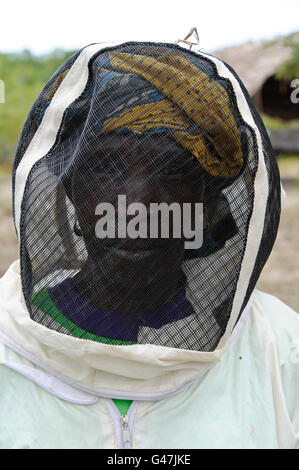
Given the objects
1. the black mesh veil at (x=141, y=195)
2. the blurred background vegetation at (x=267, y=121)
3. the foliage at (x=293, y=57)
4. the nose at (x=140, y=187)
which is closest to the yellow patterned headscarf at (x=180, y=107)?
the black mesh veil at (x=141, y=195)

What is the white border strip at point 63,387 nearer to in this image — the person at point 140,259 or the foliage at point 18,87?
the person at point 140,259

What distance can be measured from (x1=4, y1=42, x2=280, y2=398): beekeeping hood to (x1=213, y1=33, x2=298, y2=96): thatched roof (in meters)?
10.2

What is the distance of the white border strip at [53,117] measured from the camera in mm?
1627

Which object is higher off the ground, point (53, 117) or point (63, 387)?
point (53, 117)

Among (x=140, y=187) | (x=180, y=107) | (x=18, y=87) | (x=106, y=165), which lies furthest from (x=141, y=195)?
(x=18, y=87)

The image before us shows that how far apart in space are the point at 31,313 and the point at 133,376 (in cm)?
35

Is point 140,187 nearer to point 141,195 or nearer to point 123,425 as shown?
point 141,195

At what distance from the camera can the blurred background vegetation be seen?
6.18 meters

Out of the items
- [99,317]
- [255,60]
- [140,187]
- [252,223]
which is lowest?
[99,317]

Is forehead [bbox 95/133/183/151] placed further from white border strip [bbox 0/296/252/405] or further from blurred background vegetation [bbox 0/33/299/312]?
blurred background vegetation [bbox 0/33/299/312]

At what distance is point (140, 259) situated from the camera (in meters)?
1.62

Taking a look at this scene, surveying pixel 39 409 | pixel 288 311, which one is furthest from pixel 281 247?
pixel 39 409

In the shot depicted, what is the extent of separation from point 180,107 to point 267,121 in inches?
640
